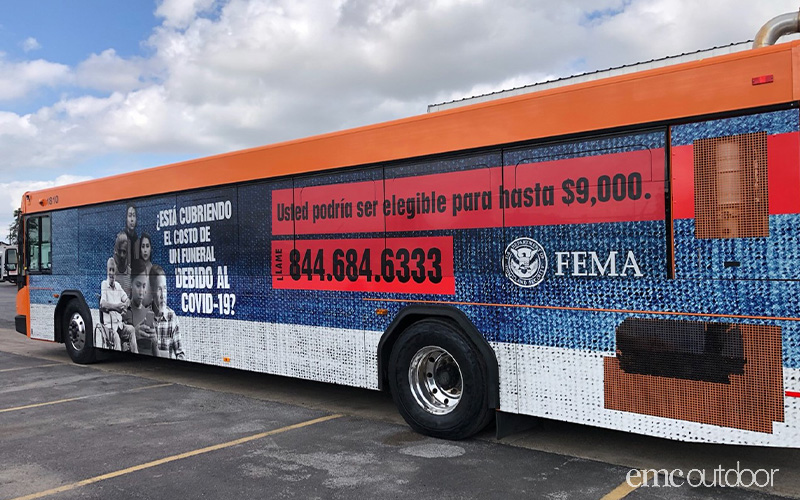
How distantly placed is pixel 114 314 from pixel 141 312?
699 millimetres

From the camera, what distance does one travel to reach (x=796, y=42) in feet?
14.2

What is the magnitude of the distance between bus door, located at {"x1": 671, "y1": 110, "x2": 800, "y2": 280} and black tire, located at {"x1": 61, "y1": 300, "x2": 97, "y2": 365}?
355 inches

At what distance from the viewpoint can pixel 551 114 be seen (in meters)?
5.32

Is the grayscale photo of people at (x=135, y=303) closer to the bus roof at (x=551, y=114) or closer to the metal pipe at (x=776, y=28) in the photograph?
the bus roof at (x=551, y=114)

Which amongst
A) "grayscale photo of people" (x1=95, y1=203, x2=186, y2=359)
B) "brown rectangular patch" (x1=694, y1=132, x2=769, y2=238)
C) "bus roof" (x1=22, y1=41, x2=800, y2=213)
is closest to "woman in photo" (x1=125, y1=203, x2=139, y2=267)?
"grayscale photo of people" (x1=95, y1=203, x2=186, y2=359)

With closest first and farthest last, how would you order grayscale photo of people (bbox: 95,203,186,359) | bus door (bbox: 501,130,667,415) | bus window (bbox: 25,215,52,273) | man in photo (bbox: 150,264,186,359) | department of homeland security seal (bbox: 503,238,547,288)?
bus door (bbox: 501,130,667,415) < department of homeland security seal (bbox: 503,238,547,288) < man in photo (bbox: 150,264,186,359) < grayscale photo of people (bbox: 95,203,186,359) < bus window (bbox: 25,215,52,273)

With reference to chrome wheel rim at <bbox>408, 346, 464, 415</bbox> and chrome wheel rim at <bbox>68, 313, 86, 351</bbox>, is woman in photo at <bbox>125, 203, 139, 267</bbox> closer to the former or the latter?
chrome wheel rim at <bbox>68, 313, 86, 351</bbox>

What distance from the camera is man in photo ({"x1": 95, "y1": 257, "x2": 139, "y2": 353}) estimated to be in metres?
9.74

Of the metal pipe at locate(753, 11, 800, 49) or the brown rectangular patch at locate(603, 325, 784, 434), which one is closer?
the brown rectangular patch at locate(603, 325, 784, 434)

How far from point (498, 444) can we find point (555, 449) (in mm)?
489

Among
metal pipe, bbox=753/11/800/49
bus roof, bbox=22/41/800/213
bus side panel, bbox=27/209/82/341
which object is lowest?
bus side panel, bbox=27/209/82/341

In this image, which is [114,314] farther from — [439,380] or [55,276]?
[439,380]

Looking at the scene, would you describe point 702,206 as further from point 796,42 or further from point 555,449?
point 555,449

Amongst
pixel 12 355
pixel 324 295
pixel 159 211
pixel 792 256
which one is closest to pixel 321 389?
pixel 324 295
